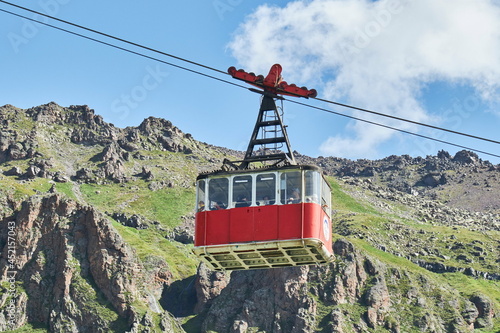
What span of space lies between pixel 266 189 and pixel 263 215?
161 centimetres

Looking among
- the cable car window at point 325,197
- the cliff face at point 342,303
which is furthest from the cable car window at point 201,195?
the cliff face at point 342,303

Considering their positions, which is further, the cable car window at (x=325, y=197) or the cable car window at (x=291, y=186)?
the cable car window at (x=325, y=197)

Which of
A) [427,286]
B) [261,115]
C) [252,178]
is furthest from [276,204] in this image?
[427,286]

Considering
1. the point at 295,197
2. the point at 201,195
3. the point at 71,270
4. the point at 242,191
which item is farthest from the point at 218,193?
the point at 71,270

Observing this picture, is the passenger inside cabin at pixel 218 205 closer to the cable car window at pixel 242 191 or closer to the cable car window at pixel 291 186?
the cable car window at pixel 242 191

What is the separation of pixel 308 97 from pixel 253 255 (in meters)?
11.5

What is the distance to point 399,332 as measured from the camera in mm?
177125

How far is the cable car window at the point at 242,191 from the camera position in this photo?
55906 mm

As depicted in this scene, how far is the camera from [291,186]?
182 ft

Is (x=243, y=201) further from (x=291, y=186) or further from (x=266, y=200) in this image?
(x=291, y=186)

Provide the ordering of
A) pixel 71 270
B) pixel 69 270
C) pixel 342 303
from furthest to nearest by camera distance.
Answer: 1. pixel 342 303
2. pixel 71 270
3. pixel 69 270

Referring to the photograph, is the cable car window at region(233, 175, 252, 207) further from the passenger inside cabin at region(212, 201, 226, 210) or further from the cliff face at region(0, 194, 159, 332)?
the cliff face at region(0, 194, 159, 332)

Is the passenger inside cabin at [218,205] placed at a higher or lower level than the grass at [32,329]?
lower

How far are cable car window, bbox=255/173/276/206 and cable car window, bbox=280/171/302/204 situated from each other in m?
0.56
